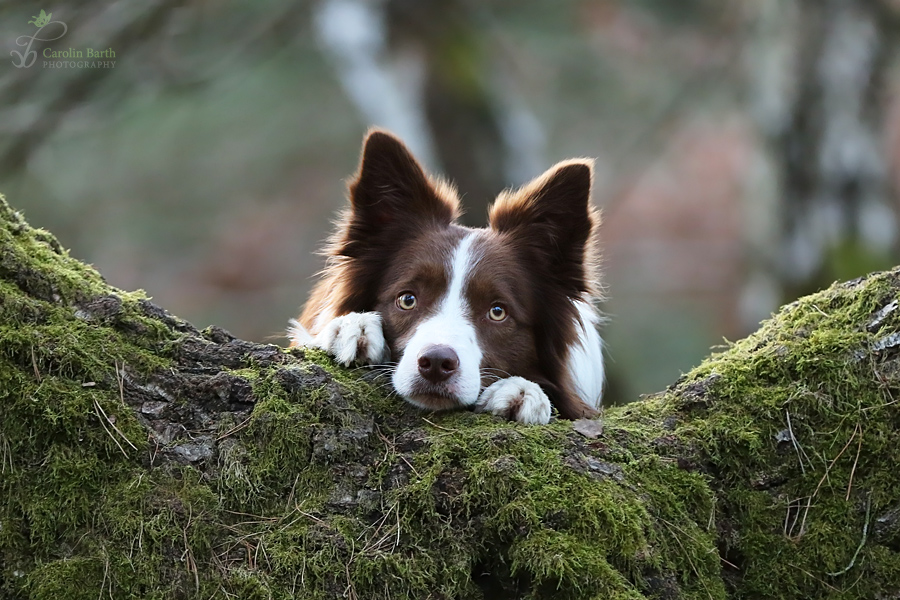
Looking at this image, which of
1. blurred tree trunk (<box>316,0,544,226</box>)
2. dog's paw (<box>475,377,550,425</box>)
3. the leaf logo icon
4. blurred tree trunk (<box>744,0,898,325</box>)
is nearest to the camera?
dog's paw (<box>475,377,550,425</box>)

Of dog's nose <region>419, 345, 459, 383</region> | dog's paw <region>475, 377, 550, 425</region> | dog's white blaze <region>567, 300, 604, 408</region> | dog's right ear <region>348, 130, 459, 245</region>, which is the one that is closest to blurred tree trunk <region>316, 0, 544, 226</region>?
dog's white blaze <region>567, 300, 604, 408</region>

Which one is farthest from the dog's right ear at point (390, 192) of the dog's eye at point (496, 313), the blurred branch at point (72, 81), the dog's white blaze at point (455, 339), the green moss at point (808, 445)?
the blurred branch at point (72, 81)

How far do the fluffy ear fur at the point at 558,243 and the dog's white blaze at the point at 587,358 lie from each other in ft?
0.43

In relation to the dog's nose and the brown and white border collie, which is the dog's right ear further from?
the dog's nose

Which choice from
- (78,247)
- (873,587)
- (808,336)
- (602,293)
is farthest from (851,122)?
(78,247)

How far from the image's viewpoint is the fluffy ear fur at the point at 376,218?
5.16m

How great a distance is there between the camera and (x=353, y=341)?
4.30 m

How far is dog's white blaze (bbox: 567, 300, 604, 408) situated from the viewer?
18.1 ft

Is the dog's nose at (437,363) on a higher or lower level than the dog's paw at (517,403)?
higher

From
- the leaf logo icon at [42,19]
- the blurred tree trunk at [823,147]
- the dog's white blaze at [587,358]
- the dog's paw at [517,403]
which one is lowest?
the dog's paw at [517,403]

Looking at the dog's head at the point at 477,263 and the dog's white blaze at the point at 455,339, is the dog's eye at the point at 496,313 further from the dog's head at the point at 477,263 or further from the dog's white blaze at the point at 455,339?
the dog's white blaze at the point at 455,339

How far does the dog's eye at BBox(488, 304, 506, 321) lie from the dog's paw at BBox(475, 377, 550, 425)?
583 mm

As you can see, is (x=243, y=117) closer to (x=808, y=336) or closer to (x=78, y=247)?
(x=78, y=247)

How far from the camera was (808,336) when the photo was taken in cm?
402
